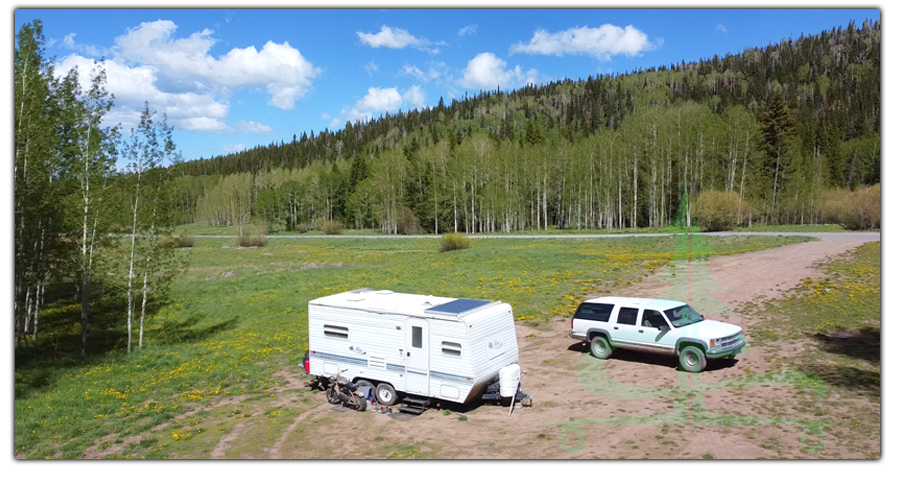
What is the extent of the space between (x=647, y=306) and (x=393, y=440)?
32.8 ft

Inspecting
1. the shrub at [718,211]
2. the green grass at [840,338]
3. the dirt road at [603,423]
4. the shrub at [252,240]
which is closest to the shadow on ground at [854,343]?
the green grass at [840,338]

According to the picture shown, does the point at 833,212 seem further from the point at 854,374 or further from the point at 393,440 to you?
the point at 393,440

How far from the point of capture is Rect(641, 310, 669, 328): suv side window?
1730cm

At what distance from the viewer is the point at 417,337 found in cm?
1417

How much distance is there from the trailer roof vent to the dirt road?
2623 mm

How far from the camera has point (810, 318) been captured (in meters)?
21.2

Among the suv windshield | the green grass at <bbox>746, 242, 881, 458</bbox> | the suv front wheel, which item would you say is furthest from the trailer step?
the green grass at <bbox>746, 242, 881, 458</bbox>

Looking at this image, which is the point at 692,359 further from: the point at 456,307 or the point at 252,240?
the point at 252,240

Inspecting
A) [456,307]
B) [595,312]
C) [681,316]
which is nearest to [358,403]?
[456,307]

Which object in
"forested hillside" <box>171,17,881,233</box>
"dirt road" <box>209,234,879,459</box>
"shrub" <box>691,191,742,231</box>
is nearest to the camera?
"dirt road" <box>209,234,879,459</box>

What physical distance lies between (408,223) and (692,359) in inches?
3006

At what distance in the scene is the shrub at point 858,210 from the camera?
40.7 meters

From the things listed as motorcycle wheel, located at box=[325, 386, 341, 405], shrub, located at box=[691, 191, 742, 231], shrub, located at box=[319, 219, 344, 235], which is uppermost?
shrub, located at box=[691, 191, 742, 231]

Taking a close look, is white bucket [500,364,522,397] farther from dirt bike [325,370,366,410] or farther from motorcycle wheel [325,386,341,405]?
motorcycle wheel [325,386,341,405]
